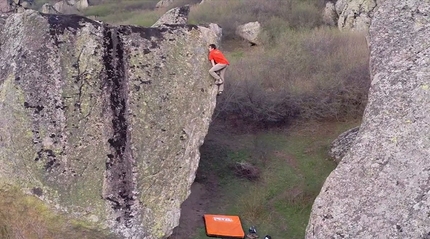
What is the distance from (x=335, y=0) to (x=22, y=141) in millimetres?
18344

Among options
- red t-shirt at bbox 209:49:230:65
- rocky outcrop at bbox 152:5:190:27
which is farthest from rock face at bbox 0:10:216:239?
rocky outcrop at bbox 152:5:190:27

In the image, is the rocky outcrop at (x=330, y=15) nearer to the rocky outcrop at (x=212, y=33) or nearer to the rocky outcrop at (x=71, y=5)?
the rocky outcrop at (x=212, y=33)

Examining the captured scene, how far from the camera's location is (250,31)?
20375 mm

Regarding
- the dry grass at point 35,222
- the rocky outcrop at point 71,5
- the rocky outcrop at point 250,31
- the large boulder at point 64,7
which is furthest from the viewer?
the rocky outcrop at point 71,5

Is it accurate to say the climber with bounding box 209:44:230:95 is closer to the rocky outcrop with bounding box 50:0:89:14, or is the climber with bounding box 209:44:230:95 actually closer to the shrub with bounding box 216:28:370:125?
the shrub with bounding box 216:28:370:125

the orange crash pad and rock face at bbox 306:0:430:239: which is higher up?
rock face at bbox 306:0:430:239

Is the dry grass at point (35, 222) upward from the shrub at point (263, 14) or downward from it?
upward

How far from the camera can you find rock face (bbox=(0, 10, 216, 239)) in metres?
6.03

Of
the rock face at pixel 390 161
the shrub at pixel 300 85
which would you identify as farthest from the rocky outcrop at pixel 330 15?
the rock face at pixel 390 161

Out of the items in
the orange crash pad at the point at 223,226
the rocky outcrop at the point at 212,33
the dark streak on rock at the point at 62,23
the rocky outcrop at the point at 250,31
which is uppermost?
the dark streak on rock at the point at 62,23

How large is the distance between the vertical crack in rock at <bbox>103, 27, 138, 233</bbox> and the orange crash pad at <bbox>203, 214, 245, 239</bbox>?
1.29 metres

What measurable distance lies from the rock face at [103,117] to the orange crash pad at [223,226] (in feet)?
2.51

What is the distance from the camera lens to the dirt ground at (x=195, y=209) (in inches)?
274

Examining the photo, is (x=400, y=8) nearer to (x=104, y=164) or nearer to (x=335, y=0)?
(x=104, y=164)
